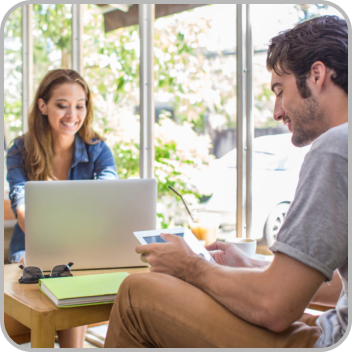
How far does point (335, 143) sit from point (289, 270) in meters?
0.29

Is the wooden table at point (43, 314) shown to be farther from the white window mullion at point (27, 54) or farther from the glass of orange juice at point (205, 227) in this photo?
the white window mullion at point (27, 54)

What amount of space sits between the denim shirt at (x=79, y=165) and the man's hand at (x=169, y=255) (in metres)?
1.09

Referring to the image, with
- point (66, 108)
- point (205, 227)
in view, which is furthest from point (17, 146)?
point (205, 227)

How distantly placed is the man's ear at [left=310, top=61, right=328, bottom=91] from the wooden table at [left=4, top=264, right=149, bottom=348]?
835 millimetres

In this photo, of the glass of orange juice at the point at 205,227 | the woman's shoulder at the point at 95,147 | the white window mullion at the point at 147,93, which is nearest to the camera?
the glass of orange juice at the point at 205,227

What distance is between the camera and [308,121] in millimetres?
1167

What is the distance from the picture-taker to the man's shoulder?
2.95 ft

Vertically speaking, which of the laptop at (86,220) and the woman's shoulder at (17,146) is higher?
the woman's shoulder at (17,146)

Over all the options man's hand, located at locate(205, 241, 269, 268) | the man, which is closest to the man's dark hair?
the man

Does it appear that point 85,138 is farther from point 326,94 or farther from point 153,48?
point 326,94

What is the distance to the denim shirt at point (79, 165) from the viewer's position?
2.26 m

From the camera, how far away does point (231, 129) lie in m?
2.50

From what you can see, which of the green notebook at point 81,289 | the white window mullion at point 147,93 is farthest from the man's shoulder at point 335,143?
the white window mullion at point 147,93

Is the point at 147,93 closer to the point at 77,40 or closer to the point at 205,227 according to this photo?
the point at 77,40
